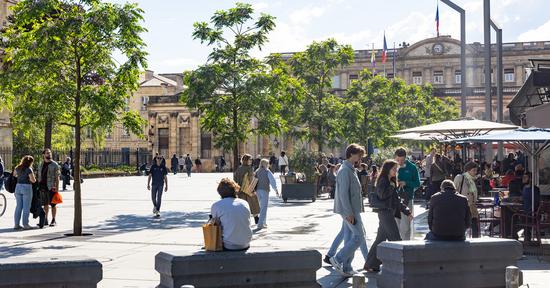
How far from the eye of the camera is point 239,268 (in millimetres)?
8094

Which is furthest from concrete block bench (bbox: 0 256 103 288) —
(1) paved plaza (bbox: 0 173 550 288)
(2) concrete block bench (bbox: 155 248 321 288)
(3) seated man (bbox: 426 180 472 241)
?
(3) seated man (bbox: 426 180 472 241)

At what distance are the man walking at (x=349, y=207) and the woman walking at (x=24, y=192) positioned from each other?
9.15 meters

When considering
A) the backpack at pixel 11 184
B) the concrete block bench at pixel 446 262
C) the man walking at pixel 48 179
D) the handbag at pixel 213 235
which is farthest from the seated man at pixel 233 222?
the backpack at pixel 11 184

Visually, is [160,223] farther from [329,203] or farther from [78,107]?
[329,203]

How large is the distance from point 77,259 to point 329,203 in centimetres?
1852

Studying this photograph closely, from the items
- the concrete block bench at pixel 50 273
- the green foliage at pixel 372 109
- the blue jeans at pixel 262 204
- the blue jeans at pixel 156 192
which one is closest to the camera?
the concrete block bench at pixel 50 273

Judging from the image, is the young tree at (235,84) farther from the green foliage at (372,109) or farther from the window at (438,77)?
the window at (438,77)

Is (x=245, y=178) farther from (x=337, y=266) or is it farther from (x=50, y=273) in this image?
(x=50, y=273)

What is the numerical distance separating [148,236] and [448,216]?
25.1ft

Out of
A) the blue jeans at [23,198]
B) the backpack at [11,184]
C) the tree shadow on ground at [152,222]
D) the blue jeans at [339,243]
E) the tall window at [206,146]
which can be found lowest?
the tree shadow on ground at [152,222]

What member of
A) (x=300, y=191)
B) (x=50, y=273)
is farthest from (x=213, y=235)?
(x=300, y=191)

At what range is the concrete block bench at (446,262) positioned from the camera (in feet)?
28.6

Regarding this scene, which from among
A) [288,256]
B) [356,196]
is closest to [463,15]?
[356,196]

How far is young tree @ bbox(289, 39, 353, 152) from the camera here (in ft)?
109
